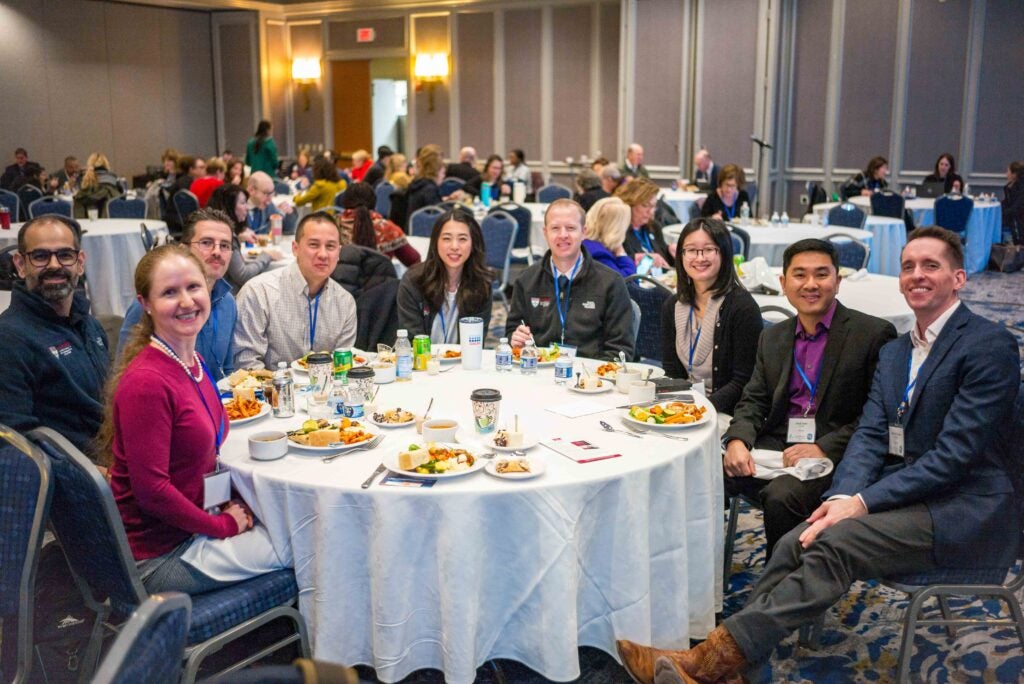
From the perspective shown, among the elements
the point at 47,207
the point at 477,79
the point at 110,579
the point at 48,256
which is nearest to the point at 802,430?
the point at 110,579

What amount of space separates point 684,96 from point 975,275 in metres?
4.74

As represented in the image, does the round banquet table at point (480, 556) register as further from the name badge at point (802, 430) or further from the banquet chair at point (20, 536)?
the name badge at point (802, 430)

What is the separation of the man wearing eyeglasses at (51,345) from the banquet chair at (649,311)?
7.46 ft

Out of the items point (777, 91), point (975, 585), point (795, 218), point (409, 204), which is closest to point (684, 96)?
point (777, 91)

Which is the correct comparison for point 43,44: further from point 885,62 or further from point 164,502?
point 164,502

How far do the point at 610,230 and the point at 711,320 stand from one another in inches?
65.5

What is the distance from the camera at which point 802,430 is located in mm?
3025

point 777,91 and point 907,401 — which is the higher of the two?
point 777,91

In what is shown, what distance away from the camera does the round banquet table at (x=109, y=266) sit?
7402mm

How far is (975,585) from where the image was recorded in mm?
2436

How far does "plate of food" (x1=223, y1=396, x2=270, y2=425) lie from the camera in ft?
9.05

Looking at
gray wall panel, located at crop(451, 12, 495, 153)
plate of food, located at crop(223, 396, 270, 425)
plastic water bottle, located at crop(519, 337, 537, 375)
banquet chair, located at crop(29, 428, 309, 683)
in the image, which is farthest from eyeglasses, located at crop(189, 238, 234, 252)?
gray wall panel, located at crop(451, 12, 495, 153)

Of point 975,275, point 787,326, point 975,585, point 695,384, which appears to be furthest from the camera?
point 975,275

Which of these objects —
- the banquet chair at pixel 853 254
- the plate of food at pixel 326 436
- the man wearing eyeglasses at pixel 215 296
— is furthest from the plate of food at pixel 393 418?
the banquet chair at pixel 853 254
